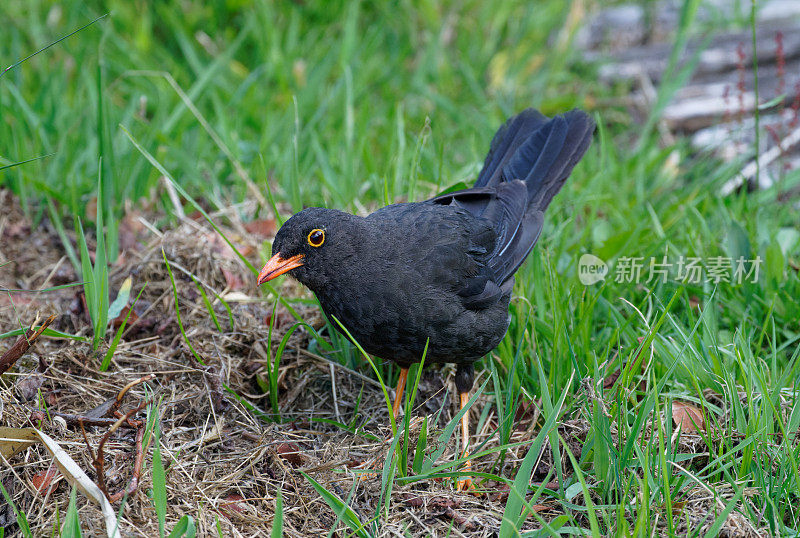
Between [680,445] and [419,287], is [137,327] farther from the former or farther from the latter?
[680,445]

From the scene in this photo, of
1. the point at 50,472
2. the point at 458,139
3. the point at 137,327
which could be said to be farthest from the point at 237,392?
the point at 458,139

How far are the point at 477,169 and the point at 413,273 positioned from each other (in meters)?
1.83

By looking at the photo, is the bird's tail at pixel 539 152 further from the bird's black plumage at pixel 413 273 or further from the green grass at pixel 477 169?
the bird's black plumage at pixel 413 273

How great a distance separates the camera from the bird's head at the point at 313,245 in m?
3.10

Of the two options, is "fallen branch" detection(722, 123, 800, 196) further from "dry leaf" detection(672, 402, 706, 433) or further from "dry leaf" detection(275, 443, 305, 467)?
"dry leaf" detection(275, 443, 305, 467)

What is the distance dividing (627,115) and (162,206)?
12.7 feet

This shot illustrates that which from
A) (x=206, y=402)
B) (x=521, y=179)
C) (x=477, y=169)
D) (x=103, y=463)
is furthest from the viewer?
(x=477, y=169)

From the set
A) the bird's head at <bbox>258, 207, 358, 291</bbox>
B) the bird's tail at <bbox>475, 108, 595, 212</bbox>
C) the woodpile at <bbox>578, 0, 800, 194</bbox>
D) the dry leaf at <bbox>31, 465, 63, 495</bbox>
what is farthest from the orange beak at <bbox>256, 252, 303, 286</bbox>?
the woodpile at <bbox>578, 0, 800, 194</bbox>

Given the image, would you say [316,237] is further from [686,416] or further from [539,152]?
[686,416]

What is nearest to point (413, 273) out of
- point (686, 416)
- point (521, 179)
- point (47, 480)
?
point (521, 179)

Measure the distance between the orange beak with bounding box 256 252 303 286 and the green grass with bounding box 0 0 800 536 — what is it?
57 centimetres

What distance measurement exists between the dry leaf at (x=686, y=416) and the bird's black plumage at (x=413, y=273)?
2.60 feet

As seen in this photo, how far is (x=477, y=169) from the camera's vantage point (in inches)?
189

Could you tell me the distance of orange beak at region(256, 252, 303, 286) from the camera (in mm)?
3115
